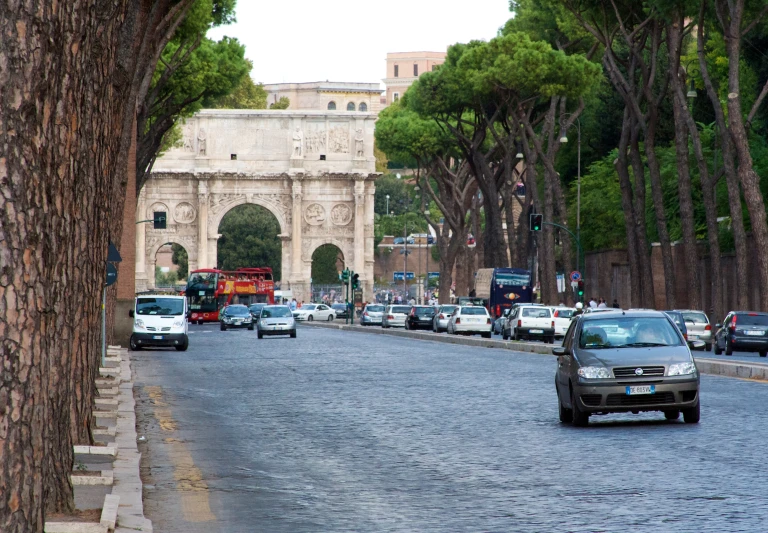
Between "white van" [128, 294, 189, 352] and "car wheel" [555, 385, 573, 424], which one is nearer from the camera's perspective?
"car wheel" [555, 385, 573, 424]

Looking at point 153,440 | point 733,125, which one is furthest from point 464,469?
point 733,125

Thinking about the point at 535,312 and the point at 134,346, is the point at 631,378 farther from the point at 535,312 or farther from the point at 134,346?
the point at 535,312

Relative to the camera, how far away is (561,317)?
1804 inches

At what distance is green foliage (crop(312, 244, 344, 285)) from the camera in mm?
119375

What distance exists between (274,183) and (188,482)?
85.7 meters

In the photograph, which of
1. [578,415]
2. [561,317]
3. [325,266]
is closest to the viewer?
[578,415]

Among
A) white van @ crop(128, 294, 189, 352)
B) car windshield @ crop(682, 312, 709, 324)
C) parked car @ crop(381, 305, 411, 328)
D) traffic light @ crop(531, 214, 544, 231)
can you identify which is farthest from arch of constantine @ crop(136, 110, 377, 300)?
car windshield @ crop(682, 312, 709, 324)

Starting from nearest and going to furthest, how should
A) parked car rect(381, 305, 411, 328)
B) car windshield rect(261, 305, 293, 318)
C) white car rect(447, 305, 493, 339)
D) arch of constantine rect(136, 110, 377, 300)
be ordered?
1. white car rect(447, 305, 493, 339)
2. car windshield rect(261, 305, 293, 318)
3. parked car rect(381, 305, 411, 328)
4. arch of constantine rect(136, 110, 377, 300)

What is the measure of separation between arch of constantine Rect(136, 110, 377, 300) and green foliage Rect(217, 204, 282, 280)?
13221 mm

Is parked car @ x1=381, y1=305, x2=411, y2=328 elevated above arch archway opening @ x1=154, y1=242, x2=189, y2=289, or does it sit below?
below

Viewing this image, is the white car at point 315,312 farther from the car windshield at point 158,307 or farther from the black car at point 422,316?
the car windshield at point 158,307

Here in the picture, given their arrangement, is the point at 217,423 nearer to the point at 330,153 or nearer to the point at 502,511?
the point at 502,511

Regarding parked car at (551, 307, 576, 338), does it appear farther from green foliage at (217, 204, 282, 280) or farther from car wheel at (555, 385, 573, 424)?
green foliage at (217, 204, 282, 280)

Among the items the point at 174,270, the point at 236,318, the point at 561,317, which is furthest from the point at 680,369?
the point at 174,270
